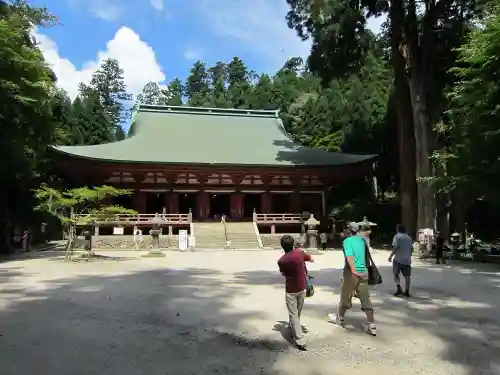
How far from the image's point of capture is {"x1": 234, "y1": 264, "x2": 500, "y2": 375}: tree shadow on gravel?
503cm

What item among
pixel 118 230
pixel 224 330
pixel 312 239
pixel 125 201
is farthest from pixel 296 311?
pixel 125 201

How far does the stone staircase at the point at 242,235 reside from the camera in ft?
73.4

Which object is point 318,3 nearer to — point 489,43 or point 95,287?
point 489,43

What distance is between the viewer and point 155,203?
28250 millimetres

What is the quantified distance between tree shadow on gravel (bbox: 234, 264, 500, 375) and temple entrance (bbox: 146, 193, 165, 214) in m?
17.4

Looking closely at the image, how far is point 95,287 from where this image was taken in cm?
910

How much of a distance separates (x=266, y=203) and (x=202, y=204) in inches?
154

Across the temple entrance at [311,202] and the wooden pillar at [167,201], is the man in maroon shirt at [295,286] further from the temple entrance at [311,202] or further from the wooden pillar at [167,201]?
the temple entrance at [311,202]

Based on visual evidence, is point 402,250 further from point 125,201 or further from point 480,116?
point 125,201

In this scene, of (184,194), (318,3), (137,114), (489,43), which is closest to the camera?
(489,43)

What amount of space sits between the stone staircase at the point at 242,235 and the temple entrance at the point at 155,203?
16.2ft

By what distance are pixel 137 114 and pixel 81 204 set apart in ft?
57.9

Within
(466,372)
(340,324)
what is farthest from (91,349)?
(466,372)

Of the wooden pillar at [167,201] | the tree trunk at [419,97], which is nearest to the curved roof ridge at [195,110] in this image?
the wooden pillar at [167,201]
